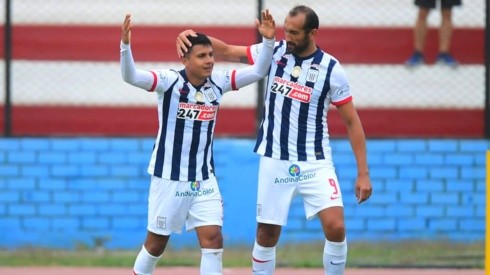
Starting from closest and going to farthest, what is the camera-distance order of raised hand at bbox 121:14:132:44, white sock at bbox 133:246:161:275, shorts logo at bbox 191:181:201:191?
raised hand at bbox 121:14:132:44, shorts logo at bbox 191:181:201:191, white sock at bbox 133:246:161:275

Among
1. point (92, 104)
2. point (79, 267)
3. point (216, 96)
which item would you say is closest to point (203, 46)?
point (216, 96)

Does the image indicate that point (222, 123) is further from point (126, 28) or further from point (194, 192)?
point (126, 28)

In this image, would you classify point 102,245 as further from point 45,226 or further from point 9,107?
point 9,107

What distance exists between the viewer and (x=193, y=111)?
31.4ft

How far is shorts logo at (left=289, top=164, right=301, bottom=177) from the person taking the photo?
9.87 metres

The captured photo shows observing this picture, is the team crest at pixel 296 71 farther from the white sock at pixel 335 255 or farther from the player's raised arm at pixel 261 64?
the white sock at pixel 335 255

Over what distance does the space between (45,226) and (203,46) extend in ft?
15.2

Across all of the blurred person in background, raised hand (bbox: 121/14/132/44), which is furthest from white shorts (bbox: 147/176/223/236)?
the blurred person in background

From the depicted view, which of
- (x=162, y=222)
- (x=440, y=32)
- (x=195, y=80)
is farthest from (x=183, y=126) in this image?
(x=440, y=32)

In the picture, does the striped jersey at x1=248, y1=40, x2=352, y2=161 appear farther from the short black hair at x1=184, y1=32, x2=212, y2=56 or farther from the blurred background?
the blurred background

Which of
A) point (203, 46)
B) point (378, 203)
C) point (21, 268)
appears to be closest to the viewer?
point (203, 46)

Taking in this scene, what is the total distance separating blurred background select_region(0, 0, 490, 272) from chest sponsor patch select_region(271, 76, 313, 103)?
12.2 ft

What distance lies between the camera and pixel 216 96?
969 cm

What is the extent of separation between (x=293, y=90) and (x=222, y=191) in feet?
12.8
